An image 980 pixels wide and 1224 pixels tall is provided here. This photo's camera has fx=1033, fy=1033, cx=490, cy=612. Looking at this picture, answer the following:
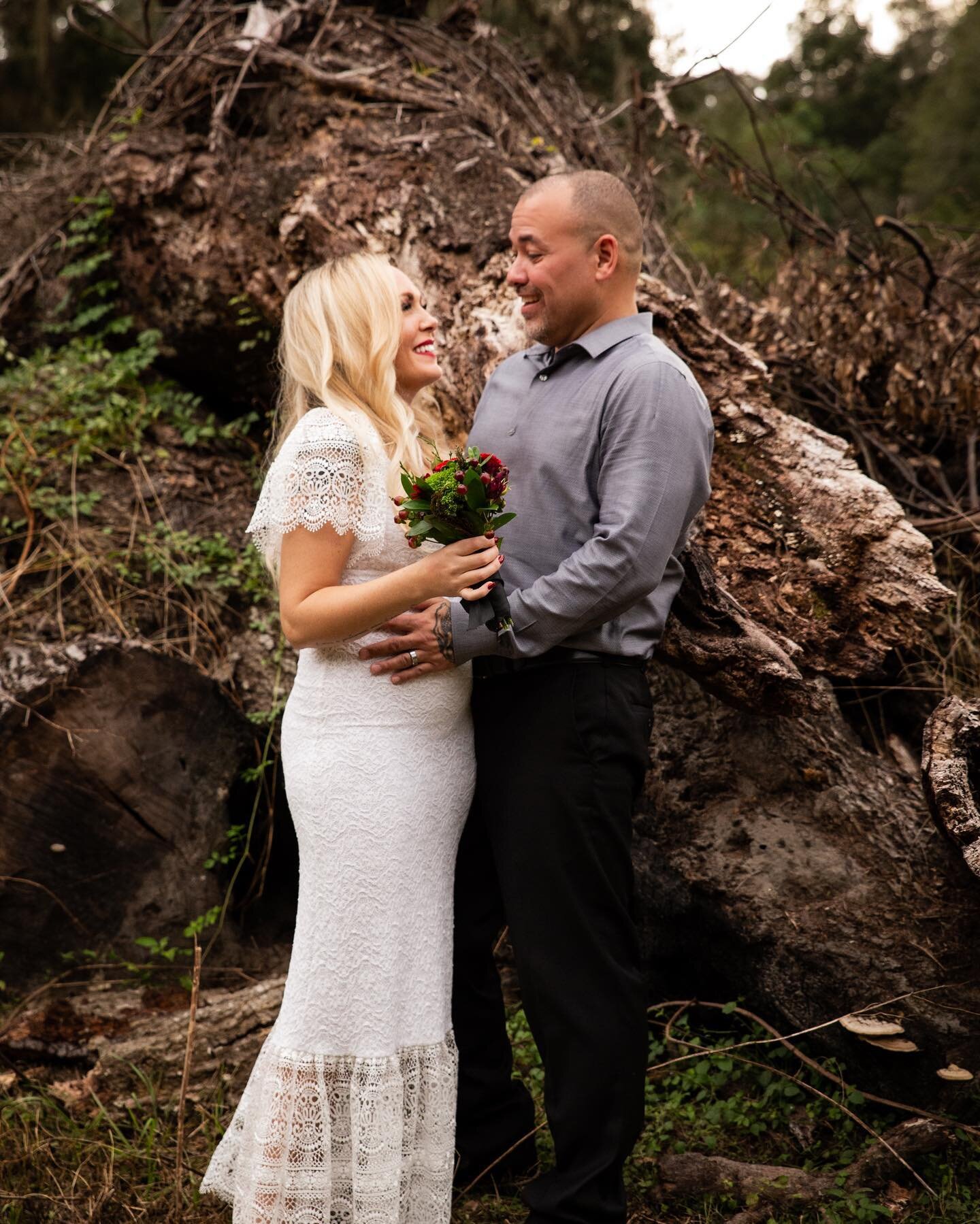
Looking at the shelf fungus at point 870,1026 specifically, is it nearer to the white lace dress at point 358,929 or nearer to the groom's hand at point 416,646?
the white lace dress at point 358,929

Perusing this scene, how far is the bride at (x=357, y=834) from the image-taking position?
96.7 inches

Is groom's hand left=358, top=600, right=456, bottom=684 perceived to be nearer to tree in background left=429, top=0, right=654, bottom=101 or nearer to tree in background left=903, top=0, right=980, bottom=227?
tree in background left=429, top=0, right=654, bottom=101

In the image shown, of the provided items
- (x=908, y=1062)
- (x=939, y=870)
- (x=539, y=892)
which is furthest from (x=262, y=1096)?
(x=939, y=870)

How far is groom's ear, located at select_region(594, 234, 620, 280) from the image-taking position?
2805 mm

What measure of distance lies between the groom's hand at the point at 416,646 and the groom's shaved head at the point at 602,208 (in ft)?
3.65

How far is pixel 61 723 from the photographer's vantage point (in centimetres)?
352

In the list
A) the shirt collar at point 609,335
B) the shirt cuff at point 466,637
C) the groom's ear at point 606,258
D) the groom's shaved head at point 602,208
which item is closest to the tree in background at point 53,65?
the groom's shaved head at point 602,208

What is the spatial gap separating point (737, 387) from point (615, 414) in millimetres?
1048

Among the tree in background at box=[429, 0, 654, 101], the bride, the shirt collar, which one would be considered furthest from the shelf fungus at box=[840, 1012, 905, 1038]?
the tree in background at box=[429, 0, 654, 101]

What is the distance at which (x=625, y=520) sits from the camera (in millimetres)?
2424

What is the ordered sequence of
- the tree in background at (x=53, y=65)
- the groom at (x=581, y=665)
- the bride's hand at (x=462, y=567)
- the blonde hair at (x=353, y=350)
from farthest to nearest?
the tree in background at (x=53, y=65), the blonde hair at (x=353, y=350), the groom at (x=581, y=665), the bride's hand at (x=462, y=567)

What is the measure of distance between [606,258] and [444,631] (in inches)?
44.9

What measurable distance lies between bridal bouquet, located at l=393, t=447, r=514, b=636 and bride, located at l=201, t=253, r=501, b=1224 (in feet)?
0.21

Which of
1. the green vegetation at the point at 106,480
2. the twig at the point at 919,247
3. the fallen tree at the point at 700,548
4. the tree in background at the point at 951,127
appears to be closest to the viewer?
the fallen tree at the point at 700,548
